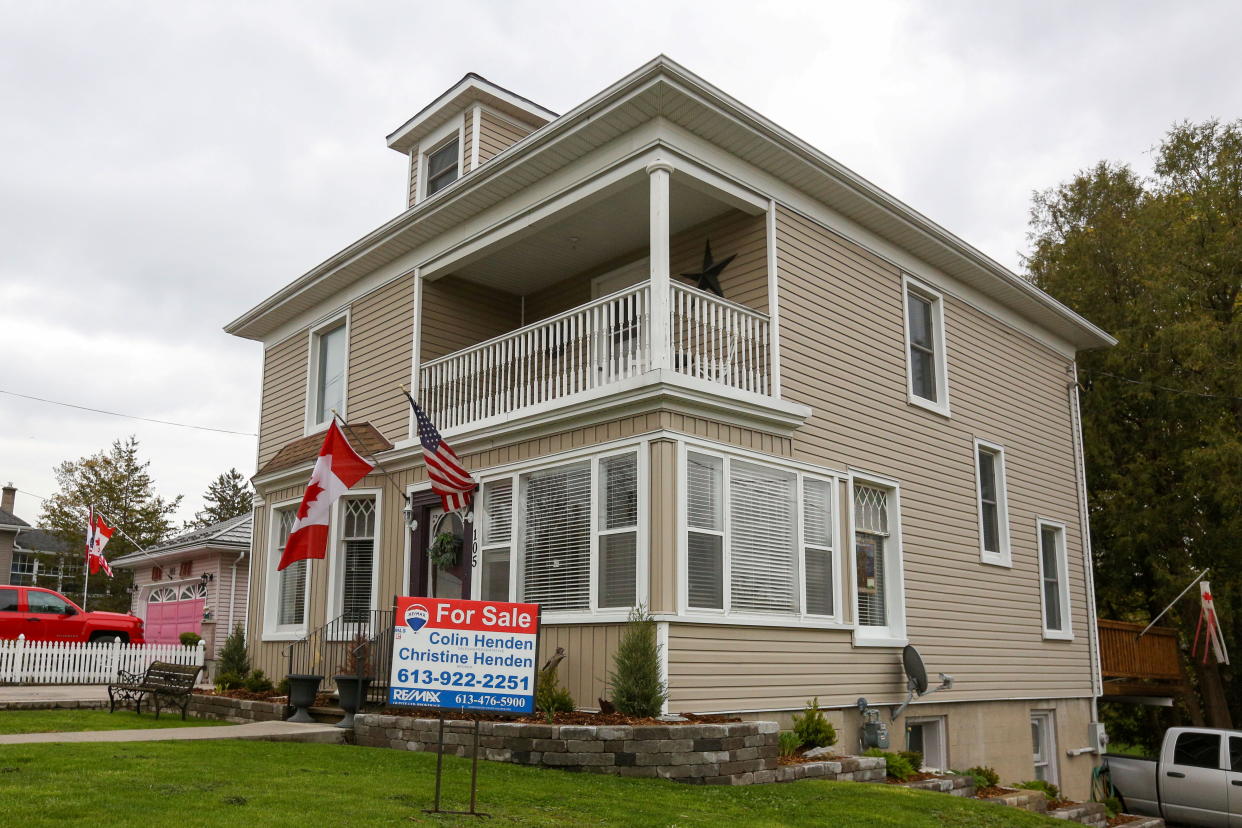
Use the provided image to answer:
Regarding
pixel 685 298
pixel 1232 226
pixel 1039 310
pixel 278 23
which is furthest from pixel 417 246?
pixel 1232 226

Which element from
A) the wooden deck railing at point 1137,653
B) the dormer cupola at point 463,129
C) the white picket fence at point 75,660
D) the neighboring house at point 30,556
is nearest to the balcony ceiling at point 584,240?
the dormer cupola at point 463,129

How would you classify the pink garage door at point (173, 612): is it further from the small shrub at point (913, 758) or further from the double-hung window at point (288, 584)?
the small shrub at point (913, 758)

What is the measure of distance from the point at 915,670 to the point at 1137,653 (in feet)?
29.5

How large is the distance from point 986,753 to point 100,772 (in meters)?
11.8

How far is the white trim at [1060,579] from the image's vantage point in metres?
17.3

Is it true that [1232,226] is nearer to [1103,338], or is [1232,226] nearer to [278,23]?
[1103,338]

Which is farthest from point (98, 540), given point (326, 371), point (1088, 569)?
point (1088, 569)

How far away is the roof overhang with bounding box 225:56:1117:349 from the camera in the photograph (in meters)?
11.6

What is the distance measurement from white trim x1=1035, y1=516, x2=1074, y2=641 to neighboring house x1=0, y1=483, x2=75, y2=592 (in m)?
37.2

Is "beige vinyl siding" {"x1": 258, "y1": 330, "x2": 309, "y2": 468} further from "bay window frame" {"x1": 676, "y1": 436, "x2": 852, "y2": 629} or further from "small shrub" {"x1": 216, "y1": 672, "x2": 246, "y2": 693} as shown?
"bay window frame" {"x1": 676, "y1": 436, "x2": 852, "y2": 629}

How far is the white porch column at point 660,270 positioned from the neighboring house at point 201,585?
18.0 meters

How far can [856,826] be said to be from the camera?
823cm

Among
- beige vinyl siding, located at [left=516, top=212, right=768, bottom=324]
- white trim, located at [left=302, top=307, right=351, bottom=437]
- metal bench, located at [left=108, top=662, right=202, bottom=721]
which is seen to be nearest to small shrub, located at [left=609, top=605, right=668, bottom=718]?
beige vinyl siding, located at [left=516, top=212, right=768, bottom=324]

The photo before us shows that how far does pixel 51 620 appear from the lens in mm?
20891
